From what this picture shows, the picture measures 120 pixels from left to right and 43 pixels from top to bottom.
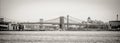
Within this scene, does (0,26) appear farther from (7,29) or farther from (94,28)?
(94,28)

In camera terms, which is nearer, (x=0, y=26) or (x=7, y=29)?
(x=0, y=26)

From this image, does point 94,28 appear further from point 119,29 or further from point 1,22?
point 1,22

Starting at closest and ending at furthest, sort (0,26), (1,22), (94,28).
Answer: (1,22) < (0,26) < (94,28)

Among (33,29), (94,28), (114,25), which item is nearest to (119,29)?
(114,25)

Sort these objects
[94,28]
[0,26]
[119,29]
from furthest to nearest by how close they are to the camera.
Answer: [94,28] < [119,29] < [0,26]

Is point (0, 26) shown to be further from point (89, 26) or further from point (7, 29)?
point (89, 26)

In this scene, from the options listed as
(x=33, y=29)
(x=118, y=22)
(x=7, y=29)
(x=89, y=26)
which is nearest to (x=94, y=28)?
(x=89, y=26)

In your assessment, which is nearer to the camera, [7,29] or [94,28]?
[7,29]

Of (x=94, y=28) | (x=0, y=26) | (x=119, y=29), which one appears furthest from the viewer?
(x=94, y=28)

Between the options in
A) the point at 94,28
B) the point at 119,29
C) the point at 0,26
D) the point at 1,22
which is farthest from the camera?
the point at 94,28
